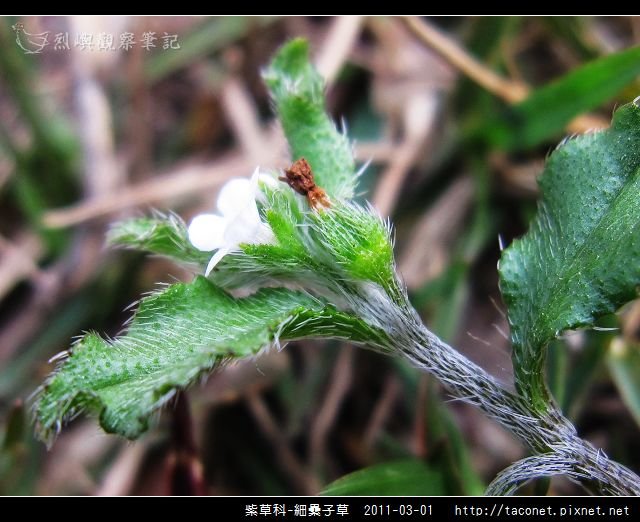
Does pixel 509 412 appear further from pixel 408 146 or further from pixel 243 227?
pixel 408 146

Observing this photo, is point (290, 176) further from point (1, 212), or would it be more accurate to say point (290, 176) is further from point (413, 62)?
point (1, 212)

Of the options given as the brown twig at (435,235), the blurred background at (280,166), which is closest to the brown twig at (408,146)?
the blurred background at (280,166)

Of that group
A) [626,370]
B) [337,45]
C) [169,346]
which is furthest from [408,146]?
[169,346]

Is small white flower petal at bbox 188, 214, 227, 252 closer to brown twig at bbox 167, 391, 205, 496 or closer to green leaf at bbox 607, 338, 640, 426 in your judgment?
brown twig at bbox 167, 391, 205, 496

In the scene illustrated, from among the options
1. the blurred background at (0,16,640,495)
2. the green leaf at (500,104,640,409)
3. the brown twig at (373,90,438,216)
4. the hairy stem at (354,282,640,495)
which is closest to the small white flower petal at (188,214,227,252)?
the hairy stem at (354,282,640,495)

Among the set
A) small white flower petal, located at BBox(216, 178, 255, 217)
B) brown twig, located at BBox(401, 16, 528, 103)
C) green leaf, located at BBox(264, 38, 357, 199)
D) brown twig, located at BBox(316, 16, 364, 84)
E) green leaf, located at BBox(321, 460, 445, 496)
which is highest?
brown twig, located at BBox(316, 16, 364, 84)

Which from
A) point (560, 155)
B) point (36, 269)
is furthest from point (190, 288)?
point (36, 269)
